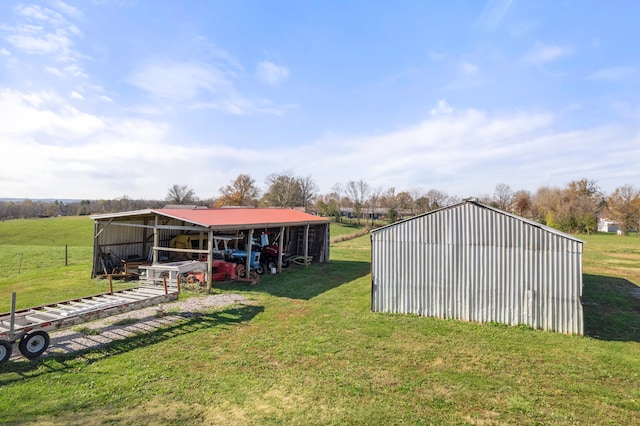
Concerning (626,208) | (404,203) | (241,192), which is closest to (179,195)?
(241,192)

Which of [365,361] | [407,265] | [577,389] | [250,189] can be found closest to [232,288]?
[407,265]

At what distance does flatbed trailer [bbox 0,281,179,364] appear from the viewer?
6575 millimetres

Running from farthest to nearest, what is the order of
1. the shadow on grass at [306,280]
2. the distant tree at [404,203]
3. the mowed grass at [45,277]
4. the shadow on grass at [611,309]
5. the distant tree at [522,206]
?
the distant tree at [404,203], the distant tree at [522,206], the shadow on grass at [306,280], the mowed grass at [45,277], the shadow on grass at [611,309]

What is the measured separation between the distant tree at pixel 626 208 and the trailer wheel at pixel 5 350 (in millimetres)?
65529

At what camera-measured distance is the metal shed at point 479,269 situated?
8773mm

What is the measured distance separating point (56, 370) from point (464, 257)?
386 inches

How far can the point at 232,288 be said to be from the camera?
45.5ft

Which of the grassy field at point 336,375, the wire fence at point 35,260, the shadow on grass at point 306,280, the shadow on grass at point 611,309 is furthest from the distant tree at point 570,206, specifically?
the wire fence at point 35,260

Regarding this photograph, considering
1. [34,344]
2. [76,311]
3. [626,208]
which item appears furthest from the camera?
[626,208]

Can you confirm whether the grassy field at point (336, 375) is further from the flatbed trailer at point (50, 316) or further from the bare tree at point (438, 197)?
the bare tree at point (438, 197)

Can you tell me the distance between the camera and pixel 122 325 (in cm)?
910

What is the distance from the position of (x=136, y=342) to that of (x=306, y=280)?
8.79 metres

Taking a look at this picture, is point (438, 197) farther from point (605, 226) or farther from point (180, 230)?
point (180, 230)

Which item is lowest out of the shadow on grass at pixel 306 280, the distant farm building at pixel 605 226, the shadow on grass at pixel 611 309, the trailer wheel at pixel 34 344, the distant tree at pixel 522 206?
the shadow on grass at pixel 611 309
